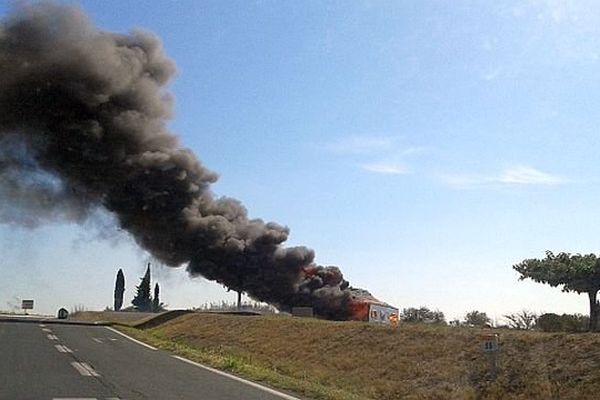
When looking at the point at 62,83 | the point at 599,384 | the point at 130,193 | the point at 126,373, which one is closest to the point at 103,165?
the point at 130,193

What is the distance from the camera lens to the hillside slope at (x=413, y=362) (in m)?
14.0

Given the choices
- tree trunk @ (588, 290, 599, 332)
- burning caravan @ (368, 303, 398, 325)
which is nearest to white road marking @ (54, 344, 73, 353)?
tree trunk @ (588, 290, 599, 332)

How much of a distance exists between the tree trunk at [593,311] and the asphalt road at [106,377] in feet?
40.8

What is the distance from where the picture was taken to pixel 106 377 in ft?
50.0

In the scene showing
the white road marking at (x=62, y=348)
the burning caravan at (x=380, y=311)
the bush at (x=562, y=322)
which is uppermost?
the burning caravan at (x=380, y=311)

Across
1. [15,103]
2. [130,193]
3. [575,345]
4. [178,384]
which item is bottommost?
[178,384]

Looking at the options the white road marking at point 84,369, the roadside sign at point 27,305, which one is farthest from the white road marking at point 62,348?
the roadside sign at point 27,305

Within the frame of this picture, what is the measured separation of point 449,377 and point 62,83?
34880mm

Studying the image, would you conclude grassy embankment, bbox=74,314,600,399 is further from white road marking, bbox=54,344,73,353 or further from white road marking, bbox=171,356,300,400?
white road marking, bbox=54,344,73,353

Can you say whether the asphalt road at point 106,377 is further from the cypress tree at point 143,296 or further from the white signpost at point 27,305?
the cypress tree at point 143,296

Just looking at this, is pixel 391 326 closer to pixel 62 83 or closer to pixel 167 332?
pixel 167 332

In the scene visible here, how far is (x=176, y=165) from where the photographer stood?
48.0 m

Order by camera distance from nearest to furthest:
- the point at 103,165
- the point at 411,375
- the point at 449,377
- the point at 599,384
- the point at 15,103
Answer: the point at 599,384 → the point at 449,377 → the point at 411,375 → the point at 15,103 → the point at 103,165

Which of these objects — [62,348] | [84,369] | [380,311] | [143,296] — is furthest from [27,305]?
[84,369]
